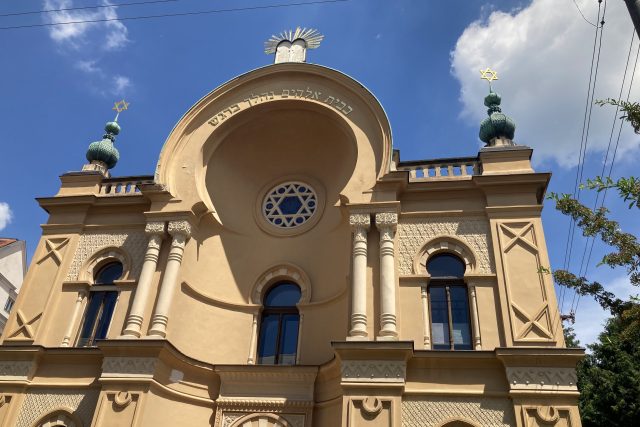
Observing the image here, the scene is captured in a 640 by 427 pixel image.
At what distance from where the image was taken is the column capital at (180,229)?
15.3 metres

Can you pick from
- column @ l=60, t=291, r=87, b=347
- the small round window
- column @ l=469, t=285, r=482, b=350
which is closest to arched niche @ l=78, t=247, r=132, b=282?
column @ l=60, t=291, r=87, b=347

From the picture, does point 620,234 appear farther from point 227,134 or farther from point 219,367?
point 227,134

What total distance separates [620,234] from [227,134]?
12783 mm

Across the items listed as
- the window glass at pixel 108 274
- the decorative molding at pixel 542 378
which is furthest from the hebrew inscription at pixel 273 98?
the decorative molding at pixel 542 378

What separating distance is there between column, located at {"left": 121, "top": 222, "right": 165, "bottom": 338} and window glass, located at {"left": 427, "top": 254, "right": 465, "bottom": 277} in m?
7.83

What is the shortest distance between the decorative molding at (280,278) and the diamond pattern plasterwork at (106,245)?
12.0 ft

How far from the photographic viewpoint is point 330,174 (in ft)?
57.4

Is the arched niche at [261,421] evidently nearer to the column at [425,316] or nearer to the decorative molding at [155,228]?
the column at [425,316]

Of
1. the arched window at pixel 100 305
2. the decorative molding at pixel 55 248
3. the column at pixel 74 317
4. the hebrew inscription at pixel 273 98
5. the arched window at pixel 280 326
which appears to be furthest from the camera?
the hebrew inscription at pixel 273 98

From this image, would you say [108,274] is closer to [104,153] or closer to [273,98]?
[104,153]

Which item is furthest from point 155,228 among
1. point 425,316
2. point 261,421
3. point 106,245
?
point 425,316

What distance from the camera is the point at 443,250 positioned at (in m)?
14.1

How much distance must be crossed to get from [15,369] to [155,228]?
524 centimetres

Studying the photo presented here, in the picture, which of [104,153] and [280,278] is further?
[104,153]
